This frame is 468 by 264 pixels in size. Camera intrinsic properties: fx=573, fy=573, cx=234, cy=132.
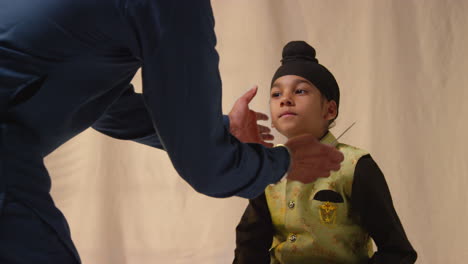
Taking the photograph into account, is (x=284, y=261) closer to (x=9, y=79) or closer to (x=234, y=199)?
(x=234, y=199)

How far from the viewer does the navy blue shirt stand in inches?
28.4

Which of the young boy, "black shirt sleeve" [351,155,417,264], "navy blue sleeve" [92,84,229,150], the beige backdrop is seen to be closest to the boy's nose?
the young boy

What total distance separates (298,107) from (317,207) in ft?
0.89

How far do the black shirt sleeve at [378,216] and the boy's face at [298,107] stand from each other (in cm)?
17

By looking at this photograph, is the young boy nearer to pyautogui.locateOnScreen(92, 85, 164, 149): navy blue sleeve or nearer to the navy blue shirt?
pyautogui.locateOnScreen(92, 85, 164, 149): navy blue sleeve

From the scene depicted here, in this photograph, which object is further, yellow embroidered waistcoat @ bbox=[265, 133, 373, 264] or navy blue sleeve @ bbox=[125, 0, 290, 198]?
yellow embroidered waistcoat @ bbox=[265, 133, 373, 264]

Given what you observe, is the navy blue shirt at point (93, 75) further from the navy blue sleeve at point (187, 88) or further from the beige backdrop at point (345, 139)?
the beige backdrop at point (345, 139)

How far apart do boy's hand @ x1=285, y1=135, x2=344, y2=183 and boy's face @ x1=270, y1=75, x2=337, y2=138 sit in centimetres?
52

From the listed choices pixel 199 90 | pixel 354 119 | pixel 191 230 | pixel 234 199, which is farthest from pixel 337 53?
pixel 199 90

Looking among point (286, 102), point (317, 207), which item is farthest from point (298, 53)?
point (317, 207)

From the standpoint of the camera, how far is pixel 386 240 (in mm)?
1408

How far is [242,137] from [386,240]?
18.3 inches

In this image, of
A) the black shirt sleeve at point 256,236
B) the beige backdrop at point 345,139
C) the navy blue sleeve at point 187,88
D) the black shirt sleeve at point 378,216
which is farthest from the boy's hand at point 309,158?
the beige backdrop at point 345,139

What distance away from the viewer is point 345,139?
218 centimetres
